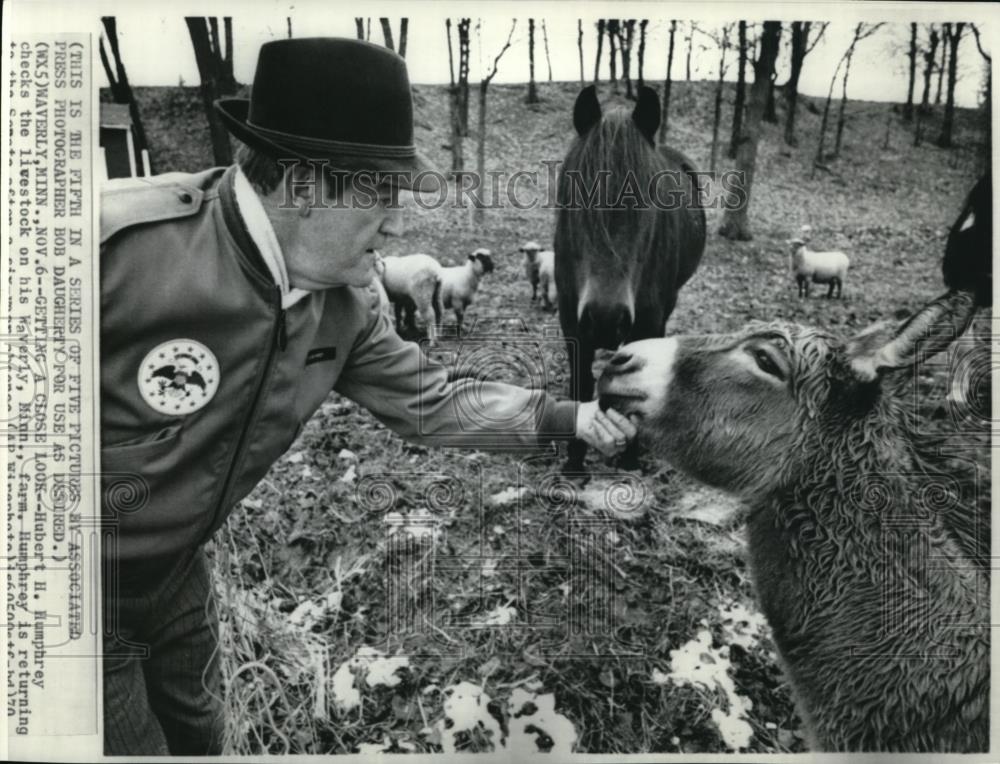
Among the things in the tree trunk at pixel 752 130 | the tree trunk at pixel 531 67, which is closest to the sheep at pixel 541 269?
the tree trunk at pixel 531 67

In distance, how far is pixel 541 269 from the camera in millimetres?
2799

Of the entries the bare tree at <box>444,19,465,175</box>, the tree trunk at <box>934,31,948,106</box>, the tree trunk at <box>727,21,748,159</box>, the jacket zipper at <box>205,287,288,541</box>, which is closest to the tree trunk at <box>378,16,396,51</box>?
the bare tree at <box>444,19,465,175</box>

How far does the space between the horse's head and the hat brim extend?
2.03 ft

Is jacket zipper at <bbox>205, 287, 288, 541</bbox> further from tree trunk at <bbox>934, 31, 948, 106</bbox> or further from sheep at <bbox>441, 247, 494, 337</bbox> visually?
tree trunk at <bbox>934, 31, 948, 106</bbox>

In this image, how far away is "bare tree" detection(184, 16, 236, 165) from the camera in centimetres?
282

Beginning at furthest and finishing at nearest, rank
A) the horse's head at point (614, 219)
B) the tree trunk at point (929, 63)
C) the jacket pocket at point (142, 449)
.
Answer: the tree trunk at point (929, 63) → the horse's head at point (614, 219) → the jacket pocket at point (142, 449)

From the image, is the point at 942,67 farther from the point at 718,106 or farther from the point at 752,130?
the point at 718,106

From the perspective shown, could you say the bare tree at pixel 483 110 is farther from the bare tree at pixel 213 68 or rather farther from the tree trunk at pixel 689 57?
the bare tree at pixel 213 68

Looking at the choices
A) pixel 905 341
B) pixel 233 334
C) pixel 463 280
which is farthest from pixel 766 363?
pixel 233 334

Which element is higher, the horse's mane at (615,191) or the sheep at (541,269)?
the horse's mane at (615,191)

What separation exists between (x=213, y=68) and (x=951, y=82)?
2747mm

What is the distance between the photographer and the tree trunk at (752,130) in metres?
2.81

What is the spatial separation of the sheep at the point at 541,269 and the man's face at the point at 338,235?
1.89 ft

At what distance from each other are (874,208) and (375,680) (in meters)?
2.52
